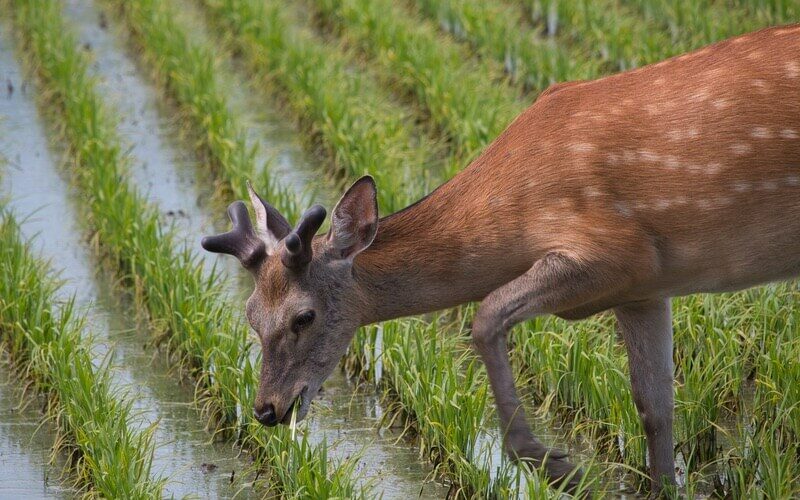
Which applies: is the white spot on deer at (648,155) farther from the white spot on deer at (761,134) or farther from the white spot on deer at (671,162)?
the white spot on deer at (761,134)

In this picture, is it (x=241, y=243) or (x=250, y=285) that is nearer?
(x=241, y=243)

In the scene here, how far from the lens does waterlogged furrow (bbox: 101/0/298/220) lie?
8.08m

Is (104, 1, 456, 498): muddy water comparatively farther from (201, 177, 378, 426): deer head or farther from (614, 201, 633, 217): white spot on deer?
(614, 201, 633, 217): white spot on deer

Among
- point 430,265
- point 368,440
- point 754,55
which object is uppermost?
point 754,55

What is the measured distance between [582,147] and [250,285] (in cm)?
301

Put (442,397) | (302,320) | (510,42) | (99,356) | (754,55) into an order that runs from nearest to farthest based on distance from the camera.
Answer: (302,320) < (754,55) < (442,397) < (99,356) < (510,42)

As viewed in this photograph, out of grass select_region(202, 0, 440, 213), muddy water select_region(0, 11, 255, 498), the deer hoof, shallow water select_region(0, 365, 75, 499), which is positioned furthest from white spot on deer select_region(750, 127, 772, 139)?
grass select_region(202, 0, 440, 213)

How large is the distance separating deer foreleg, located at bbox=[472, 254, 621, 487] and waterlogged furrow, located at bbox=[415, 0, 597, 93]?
16.5 feet

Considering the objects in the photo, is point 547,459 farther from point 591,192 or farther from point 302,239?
point 302,239

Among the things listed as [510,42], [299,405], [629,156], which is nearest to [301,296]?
[299,405]

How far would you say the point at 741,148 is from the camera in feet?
14.7

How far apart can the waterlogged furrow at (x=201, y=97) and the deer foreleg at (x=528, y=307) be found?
118 inches

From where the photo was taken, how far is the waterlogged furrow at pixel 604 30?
10188 millimetres

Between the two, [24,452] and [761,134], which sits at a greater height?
[761,134]
